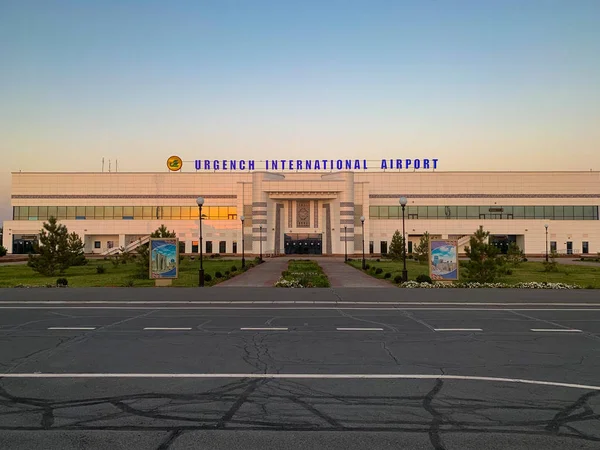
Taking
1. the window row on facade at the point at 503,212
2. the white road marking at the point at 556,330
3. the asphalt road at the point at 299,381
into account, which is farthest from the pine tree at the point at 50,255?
the window row on facade at the point at 503,212

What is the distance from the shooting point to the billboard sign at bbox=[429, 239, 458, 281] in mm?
26719

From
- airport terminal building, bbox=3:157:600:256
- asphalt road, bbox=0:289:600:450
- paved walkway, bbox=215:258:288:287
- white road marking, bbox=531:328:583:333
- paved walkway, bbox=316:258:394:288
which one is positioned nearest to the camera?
asphalt road, bbox=0:289:600:450

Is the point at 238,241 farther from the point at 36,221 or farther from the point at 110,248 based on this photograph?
the point at 36,221

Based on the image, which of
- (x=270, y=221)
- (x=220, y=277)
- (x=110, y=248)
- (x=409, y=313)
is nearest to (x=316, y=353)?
(x=409, y=313)

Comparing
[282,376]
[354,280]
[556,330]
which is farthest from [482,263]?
[282,376]

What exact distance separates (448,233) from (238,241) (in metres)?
38.2

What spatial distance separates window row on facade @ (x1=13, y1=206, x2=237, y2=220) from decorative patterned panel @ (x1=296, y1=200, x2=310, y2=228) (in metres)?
11.6

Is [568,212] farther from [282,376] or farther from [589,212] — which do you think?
[282,376]

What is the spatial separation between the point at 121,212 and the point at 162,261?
6397 centimetres

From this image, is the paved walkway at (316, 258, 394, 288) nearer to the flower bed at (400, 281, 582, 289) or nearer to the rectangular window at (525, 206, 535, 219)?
the flower bed at (400, 281, 582, 289)

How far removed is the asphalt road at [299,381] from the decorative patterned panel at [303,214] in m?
70.8

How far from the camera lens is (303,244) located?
86188mm

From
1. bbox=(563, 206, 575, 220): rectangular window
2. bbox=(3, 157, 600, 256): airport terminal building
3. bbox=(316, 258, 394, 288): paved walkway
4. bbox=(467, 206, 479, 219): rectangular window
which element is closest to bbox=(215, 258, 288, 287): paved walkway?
bbox=(316, 258, 394, 288): paved walkway

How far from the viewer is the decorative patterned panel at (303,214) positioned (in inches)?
3386
